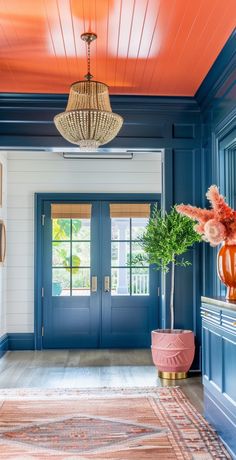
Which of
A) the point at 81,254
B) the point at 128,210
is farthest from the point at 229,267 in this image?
the point at 81,254

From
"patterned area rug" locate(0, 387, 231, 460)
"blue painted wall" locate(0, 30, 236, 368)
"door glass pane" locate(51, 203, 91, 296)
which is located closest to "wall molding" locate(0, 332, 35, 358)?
"door glass pane" locate(51, 203, 91, 296)

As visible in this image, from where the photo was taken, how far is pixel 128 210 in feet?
23.8

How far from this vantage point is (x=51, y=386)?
4.92 metres

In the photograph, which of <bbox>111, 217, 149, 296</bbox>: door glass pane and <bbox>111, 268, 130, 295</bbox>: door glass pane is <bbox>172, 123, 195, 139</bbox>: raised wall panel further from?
<bbox>111, 268, 130, 295</bbox>: door glass pane

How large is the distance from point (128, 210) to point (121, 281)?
40.8 inches

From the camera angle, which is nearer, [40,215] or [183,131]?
[183,131]

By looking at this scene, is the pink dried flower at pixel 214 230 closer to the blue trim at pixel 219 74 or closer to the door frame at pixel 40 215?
the blue trim at pixel 219 74

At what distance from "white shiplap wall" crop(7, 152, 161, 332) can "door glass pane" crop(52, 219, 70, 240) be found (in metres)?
0.31

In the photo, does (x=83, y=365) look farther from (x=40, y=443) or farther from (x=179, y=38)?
(x=179, y=38)

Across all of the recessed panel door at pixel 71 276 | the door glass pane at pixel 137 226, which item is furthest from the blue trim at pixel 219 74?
the recessed panel door at pixel 71 276

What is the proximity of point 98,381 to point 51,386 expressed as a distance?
50 cm

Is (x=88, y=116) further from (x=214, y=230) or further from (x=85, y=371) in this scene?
(x=85, y=371)

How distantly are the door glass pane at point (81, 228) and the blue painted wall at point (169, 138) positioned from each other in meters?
2.09

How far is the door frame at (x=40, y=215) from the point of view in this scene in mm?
7109
